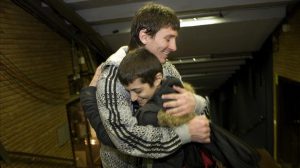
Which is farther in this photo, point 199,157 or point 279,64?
point 279,64

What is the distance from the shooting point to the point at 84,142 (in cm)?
524

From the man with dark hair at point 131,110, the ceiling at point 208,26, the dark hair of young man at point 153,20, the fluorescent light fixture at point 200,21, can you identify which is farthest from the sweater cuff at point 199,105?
the fluorescent light fixture at point 200,21

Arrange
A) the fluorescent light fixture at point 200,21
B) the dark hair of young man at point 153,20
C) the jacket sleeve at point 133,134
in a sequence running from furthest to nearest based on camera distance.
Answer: the fluorescent light fixture at point 200,21 < the dark hair of young man at point 153,20 < the jacket sleeve at point 133,134

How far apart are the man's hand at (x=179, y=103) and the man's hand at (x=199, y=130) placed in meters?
0.07

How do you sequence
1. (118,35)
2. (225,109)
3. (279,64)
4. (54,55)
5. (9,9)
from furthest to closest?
(225,109)
(279,64)
(118,35)
(54,55)
(9,9)

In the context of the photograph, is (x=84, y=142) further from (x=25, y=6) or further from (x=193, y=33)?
(x=193, y=33)

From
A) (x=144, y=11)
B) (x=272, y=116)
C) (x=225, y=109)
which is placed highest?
(x=144, y=11)

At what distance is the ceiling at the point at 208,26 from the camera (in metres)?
4.68

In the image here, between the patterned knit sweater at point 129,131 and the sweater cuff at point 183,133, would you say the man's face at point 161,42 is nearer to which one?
the patterned knit sweater at point 129,131

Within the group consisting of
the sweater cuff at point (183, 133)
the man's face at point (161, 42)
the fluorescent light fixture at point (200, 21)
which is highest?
the fluorescent light fixture at point (200, 21)

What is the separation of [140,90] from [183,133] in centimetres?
32

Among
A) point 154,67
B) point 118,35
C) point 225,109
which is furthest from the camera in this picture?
point 225,109

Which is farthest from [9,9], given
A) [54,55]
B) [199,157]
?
[199,157]

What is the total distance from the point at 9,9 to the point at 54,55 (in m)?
1.31
